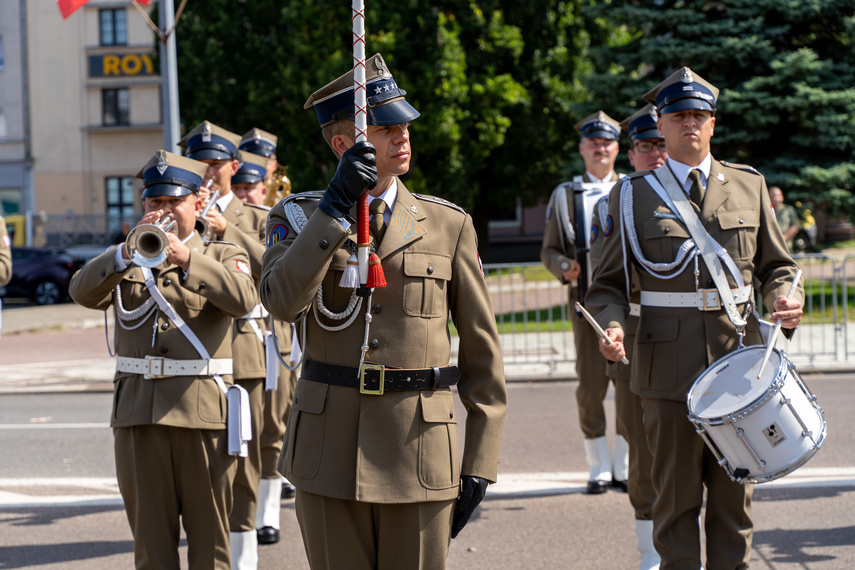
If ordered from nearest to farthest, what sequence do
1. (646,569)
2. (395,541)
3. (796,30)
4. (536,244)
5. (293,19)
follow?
(395,541) → (646,569) → (796,30) → (293,19) → (536,244)

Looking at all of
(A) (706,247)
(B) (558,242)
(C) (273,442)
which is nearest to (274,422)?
(C) (273,442)

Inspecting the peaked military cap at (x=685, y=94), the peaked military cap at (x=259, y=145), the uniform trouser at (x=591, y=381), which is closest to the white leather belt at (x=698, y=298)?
the peaked military cap at (x=685, y=94)

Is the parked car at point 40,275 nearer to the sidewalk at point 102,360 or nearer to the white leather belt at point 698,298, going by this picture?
the sidewalk at point 102,360

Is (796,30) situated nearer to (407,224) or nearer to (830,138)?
(830,138)

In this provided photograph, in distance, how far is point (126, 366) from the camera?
4.51m

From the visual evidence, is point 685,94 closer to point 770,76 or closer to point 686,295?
point 686,295

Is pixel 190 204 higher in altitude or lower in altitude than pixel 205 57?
lower

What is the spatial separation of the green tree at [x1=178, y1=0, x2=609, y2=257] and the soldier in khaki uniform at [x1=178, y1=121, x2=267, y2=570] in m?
17.0

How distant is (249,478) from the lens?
5.44 metres

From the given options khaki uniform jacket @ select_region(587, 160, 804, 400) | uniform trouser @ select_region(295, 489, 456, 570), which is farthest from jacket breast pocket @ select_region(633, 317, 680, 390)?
uniform trouser @ select_region(295, 489, 456, 570)

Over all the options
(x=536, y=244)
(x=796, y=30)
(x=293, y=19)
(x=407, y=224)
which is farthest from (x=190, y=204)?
(x=536, y=244)

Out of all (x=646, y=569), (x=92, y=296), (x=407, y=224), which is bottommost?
(x=646, y=569)

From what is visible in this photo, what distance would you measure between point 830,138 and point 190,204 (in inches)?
656

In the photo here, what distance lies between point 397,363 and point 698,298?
5.99 ft
